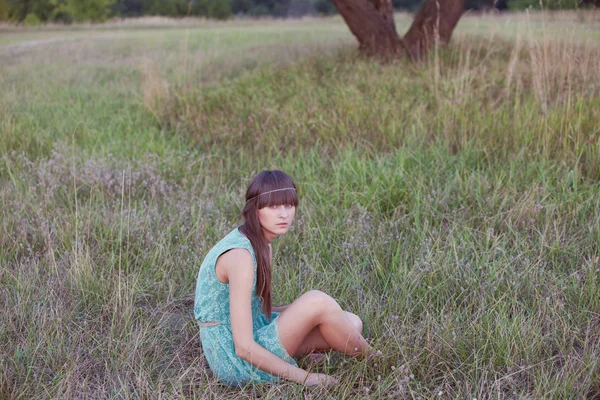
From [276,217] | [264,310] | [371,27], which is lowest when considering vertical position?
[264,310]

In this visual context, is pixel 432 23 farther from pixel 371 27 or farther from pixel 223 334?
pixel 223 334

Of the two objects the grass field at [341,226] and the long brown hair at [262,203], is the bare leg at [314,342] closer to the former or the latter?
the grass field at [341,226]

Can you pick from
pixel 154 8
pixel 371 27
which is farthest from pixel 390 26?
pixel 154 8

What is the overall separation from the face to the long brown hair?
17 millimetres

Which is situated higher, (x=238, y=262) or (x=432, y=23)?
(x=432, y=23)

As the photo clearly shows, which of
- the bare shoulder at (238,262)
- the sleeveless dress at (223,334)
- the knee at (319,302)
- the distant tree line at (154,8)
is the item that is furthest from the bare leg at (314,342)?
the distant tree line at (154,8)

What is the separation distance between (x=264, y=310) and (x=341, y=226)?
1.35 metres

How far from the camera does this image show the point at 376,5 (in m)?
8.88

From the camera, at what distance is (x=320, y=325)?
2.62m

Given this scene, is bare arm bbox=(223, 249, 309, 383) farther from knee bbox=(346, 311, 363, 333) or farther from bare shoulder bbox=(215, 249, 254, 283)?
knee bbox=(346, 311, 363, 333)

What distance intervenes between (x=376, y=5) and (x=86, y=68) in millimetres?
4978

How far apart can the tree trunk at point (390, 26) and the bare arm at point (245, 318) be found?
6199 mm

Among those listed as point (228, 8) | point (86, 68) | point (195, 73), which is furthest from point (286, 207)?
point (228, 8)

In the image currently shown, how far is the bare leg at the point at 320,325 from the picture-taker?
8.34ft
